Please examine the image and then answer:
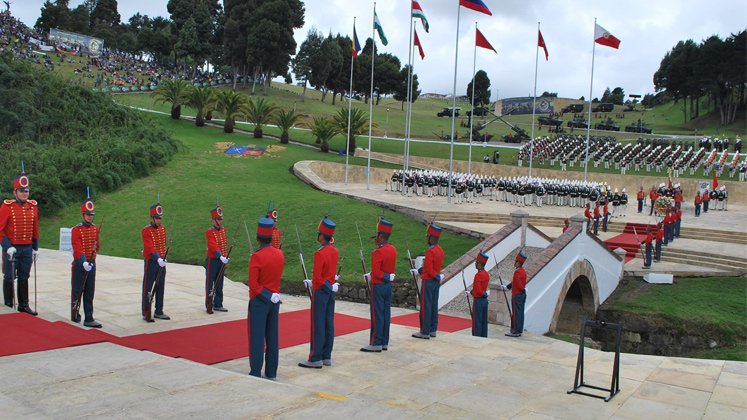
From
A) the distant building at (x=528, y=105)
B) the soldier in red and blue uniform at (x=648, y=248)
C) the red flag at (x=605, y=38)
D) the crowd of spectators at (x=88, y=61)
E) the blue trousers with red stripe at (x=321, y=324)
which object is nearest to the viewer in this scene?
the blue trousers with red stripe at (x=321, y=324)

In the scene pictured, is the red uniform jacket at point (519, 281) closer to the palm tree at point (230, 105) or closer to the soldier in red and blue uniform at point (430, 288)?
the soldier in red and blue uniform at point (430, 288)

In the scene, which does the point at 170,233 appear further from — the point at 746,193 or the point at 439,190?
the point at 746,193

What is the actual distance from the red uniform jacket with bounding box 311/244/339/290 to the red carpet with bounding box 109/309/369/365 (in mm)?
1585

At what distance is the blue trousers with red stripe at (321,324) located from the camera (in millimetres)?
8352

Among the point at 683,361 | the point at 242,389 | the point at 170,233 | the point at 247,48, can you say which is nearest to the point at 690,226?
the point at 683,361

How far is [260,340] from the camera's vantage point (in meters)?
7.69

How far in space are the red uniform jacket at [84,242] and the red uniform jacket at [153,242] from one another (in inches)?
33.0

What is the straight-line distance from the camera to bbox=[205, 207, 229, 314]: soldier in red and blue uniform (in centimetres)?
1185

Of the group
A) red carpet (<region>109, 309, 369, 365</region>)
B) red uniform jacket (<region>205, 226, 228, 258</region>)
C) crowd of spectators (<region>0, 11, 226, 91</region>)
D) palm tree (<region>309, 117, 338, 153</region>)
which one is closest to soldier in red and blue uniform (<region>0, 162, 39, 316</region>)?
red carpet (<region>109, 309, 369, 365</region>)

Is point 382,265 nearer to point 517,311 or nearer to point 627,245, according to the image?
point 517,311

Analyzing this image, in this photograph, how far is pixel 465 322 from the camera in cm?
1351

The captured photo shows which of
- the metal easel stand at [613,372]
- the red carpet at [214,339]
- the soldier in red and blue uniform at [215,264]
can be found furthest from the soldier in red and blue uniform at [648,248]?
the soldier in red and blue uniform at [215,264]

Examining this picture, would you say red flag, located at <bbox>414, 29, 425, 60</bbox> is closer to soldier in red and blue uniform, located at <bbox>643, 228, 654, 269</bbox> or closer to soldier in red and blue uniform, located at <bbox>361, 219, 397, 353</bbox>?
soldier in red and blue uniform, located at <bbox>643, 228, 654, 269</bbox>

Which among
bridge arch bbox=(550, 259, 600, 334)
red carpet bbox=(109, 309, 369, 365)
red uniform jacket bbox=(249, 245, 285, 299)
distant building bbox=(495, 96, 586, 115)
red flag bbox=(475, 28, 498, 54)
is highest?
distant building bbox=(495, 96, 586, 115)
